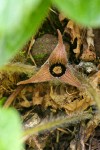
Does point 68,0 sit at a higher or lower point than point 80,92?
higher

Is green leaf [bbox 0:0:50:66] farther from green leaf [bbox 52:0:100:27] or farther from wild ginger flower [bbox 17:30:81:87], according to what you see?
wild ginger flower [bbox 17:30:81:87]

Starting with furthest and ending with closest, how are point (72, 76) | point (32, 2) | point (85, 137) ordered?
point (85, 137) → point (72, 76) → point (32, 2)

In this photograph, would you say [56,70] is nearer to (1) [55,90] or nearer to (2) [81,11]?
(1) [55,90]


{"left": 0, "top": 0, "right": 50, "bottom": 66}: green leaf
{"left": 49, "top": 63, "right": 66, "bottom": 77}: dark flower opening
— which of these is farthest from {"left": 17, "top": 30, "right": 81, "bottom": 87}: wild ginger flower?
{"left": 0, "top": 0, "right": 50, "bottom": 66}: green leaf

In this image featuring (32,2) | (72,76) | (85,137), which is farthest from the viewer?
(85,137)

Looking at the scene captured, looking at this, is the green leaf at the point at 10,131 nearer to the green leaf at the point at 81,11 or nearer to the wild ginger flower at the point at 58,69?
the green leaf at the point at 81,11

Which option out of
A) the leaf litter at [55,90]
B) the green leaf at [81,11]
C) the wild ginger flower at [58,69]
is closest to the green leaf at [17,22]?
the green leaf at [81,11]

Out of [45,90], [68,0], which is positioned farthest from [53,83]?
[68,0]

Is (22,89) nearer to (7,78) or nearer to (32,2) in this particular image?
(7,78)
